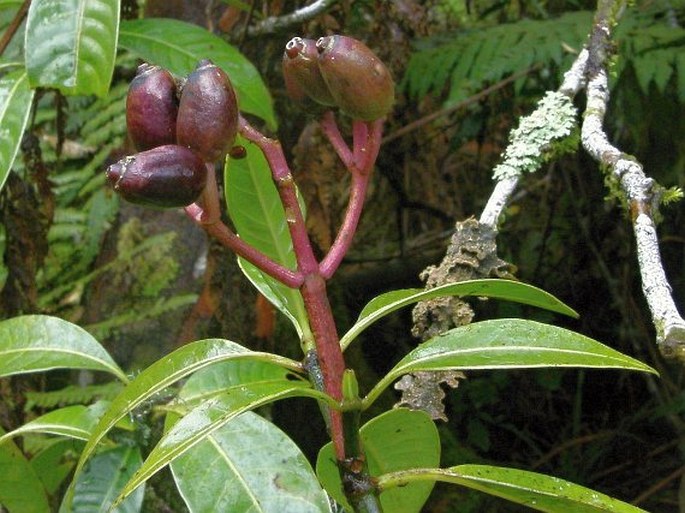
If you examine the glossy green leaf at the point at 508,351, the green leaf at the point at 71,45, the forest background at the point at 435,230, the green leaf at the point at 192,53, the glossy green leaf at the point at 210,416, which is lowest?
the forest background at the point at 435,230

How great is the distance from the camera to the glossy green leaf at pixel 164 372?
0.91 metres

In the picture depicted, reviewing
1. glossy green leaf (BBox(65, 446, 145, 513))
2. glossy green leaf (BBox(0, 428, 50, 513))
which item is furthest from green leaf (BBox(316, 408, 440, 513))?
glossy green leaf (BBox(0, 428, 50, 513))

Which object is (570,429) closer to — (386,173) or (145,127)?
(386,173)

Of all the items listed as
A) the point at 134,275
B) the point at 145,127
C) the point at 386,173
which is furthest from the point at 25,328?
the point at 386,173

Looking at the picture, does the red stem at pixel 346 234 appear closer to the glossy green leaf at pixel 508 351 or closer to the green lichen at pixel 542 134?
the glossy green leaf at pixel 508 351

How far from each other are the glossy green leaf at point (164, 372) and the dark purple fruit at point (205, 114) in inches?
9.2

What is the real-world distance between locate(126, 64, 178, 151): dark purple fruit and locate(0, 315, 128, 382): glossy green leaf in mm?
530

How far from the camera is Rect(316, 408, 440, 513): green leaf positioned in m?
1.02

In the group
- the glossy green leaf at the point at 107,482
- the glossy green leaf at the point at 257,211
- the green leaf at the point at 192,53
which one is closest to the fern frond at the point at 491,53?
the green leaf at the point at 192,53

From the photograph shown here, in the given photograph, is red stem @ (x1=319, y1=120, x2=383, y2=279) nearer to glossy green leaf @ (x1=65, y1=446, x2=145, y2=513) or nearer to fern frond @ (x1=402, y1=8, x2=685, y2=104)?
glossy green leaf @ (x1=65, y1=446, x2=145, y2=513)

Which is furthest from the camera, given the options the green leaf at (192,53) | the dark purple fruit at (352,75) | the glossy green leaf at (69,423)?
the green leaf at (192,53)

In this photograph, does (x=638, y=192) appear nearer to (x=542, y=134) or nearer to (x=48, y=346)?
(x=542, y=134)

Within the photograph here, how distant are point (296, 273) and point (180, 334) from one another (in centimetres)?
132

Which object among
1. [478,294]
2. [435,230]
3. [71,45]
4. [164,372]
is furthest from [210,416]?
[435,230]
